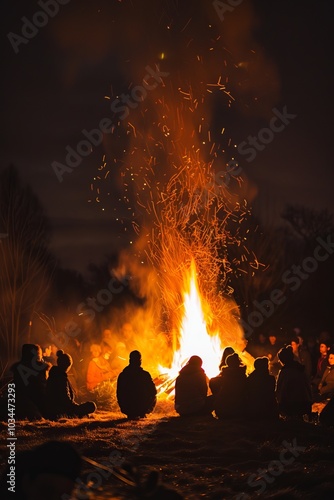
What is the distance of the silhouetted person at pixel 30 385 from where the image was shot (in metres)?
11.6

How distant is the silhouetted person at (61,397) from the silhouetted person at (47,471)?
862cm

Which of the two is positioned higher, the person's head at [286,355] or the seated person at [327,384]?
the person's head at [286,355]

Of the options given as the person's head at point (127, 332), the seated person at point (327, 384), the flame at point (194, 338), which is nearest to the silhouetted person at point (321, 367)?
the seated person at point (327, 384)

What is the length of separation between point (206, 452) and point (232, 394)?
7.34 feet

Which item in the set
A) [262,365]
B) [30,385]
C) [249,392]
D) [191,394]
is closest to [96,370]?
[30,385]

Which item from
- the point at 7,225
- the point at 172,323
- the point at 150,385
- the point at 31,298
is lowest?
the point at 150,385

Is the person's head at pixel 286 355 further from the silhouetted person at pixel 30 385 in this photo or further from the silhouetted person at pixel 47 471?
the silhouetted person at pixel 47 471

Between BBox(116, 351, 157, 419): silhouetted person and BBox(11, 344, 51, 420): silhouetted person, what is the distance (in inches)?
53.9

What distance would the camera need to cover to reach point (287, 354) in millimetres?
11617

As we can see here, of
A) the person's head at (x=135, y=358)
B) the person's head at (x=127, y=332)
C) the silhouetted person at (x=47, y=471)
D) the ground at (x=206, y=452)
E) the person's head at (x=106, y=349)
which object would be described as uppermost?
the person's head at (x=127, y=332)

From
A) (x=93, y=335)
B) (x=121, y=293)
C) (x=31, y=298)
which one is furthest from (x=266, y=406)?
(x=121, y=293)

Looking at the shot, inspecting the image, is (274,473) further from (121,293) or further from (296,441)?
(121,293)

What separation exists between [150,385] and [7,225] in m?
12.9

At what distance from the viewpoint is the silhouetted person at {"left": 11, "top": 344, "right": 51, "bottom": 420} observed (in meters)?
11.6
